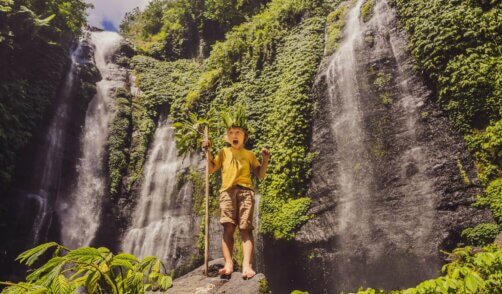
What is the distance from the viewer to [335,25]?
564 inches

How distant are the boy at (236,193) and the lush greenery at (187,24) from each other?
54.6ft

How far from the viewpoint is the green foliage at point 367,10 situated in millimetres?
13266

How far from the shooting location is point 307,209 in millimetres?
11062

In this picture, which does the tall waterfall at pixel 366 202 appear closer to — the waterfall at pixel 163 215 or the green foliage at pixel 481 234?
the green foliage at pixel 481 234

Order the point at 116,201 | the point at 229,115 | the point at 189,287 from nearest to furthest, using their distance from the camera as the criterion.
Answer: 1. the point at 189,287
2. the point at 229,115
3. the point at 116,201

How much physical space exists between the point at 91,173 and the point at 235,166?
503 inches

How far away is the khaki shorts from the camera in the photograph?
14.7ft

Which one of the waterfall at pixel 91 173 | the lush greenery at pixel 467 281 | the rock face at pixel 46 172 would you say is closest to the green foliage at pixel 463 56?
the lush greenery at pixel 467 281

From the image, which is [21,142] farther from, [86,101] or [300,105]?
[300,105]

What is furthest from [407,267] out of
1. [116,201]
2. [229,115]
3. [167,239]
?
Result: [116,201]

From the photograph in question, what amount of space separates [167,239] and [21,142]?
21.6ft

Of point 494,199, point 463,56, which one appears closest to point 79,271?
point 494,199

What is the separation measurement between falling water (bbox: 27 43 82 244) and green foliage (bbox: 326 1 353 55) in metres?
11.3

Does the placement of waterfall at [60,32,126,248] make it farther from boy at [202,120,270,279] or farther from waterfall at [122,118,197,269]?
boy at [202,120,270,279]
